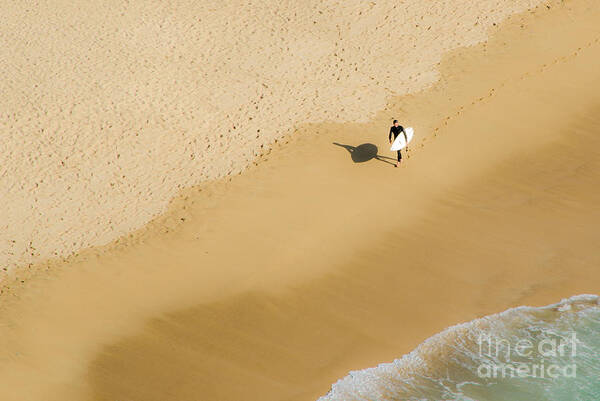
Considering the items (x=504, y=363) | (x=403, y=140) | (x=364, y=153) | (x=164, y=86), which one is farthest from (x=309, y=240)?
(x=164, y=86)

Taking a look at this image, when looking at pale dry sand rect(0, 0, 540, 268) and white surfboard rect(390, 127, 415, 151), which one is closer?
pale dry sand rect(0, 0, 540, 268)

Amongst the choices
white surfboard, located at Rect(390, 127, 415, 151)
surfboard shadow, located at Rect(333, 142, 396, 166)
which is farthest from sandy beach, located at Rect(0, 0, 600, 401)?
white surfboard, located at Rect(390, 127, 415, 151)

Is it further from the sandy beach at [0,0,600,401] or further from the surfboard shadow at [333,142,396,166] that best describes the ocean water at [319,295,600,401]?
the surfboard shadow at [333,142,396,166]

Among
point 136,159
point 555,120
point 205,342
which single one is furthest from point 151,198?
point 555,120

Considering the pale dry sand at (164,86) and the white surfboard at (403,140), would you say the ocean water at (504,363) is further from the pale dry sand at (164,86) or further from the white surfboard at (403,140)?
the pale dry sand at (164,86)

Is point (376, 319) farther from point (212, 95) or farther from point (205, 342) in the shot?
point (212, 95)

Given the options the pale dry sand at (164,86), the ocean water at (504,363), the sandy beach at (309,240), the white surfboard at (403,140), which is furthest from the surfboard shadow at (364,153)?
the ocean water at (504,363)
